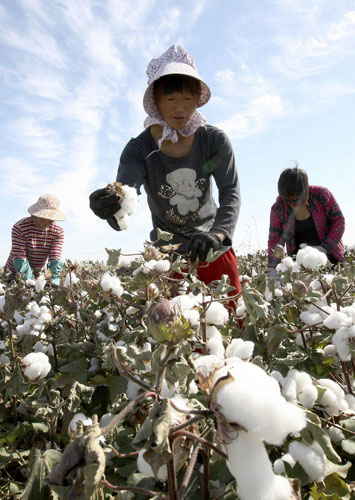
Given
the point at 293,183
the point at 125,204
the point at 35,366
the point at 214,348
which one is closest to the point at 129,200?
the point at 125,204

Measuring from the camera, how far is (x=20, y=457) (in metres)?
1.06

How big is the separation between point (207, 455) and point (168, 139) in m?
2.25

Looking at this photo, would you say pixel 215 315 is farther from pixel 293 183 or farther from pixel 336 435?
pixel 293 183

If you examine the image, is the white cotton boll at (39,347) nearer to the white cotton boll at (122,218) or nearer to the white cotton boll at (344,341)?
the white cotton boll at (122,218)

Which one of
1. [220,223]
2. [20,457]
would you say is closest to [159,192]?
[220,223]

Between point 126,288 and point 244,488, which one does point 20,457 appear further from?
point 244,488

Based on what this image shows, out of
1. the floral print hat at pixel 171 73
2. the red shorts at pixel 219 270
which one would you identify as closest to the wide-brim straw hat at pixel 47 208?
the floral print hat at pixel 171 73

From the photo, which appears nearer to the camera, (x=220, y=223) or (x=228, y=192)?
(x=220, y=223)

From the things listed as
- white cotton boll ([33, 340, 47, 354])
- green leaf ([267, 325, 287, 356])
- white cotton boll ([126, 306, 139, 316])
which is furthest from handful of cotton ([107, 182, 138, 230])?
green leaf ([267, 325, 287, 356])

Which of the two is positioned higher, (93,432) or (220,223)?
(220,223)

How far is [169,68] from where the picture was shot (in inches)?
90.7

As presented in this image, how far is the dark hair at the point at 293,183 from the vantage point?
3985mm

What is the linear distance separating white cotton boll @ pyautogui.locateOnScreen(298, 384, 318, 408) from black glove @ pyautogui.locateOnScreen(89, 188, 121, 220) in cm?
96

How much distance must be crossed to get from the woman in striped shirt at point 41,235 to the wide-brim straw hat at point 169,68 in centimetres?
253
